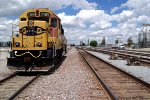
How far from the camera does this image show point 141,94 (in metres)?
10.2

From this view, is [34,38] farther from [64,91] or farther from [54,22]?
[64,91]

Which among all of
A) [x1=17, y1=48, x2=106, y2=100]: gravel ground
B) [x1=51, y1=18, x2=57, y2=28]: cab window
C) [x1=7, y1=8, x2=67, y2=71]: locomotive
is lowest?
[x1=17, y1=48, x2=106, y2=100]: gravel ground

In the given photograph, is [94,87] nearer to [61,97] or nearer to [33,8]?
[61,97]

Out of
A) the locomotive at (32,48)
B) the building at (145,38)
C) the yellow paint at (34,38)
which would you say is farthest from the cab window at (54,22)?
the building at (145,38)

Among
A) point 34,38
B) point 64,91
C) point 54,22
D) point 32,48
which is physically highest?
point 54,22

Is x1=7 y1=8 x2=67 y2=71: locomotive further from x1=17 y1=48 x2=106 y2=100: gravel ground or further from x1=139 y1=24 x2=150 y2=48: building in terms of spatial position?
x1=139 y1=24 x2=150 y2=48: building

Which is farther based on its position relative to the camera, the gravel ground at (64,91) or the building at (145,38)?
the building at (145,38)

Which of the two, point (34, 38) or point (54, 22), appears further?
point (54, 22)

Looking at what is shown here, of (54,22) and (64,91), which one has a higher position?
(54,22)

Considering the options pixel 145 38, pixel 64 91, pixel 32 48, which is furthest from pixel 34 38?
pixel 145 38

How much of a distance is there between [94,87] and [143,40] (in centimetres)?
10560

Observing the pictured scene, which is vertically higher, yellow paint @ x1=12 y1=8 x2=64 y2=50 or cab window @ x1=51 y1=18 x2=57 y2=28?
cab window @ x1=51 y1=18 x2=57 y2=28

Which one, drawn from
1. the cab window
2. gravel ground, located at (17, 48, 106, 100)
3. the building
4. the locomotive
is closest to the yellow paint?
the locomotive

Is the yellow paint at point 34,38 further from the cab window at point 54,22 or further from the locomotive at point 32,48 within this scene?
the cab window at point 54,22
